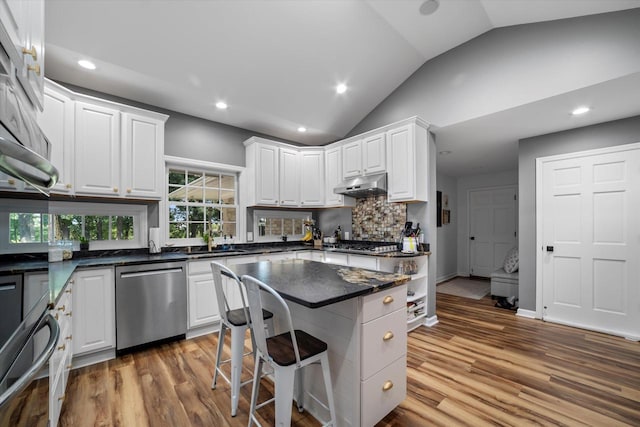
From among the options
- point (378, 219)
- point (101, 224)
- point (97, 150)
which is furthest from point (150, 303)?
point (378, 219)

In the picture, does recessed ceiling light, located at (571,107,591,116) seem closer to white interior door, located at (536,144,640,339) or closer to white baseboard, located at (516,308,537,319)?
white interior door, located at (536,144,640,339)

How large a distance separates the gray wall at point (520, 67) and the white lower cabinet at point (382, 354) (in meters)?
2.52

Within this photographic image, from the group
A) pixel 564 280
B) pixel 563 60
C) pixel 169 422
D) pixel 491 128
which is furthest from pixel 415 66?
pixel 169 422

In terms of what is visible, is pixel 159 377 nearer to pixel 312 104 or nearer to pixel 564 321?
pixel 312 104

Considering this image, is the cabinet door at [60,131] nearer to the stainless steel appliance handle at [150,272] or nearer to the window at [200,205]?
the stainless steel appliance handle at [150,272]

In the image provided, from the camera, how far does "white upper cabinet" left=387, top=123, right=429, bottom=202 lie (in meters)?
3.36

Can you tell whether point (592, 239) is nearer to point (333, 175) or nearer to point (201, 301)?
point (333, 175)

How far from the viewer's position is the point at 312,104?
3883mm

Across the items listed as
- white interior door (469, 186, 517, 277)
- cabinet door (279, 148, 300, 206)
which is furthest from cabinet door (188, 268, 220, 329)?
white interior door (469, 186, 517, 277)

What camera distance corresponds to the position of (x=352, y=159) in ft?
13.5

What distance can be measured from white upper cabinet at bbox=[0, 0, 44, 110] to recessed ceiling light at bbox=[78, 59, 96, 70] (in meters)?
1.45

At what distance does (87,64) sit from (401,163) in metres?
3.49

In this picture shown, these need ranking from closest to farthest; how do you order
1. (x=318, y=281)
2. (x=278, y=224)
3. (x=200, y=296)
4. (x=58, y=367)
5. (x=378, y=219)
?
(x=58, y=367) → (x=318, y=281) → (x=200, y=296) → (x=378, y=219) → (x=278, y=224)

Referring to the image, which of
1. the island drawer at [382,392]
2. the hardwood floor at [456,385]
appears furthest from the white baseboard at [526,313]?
the island drawer at [382,392]
